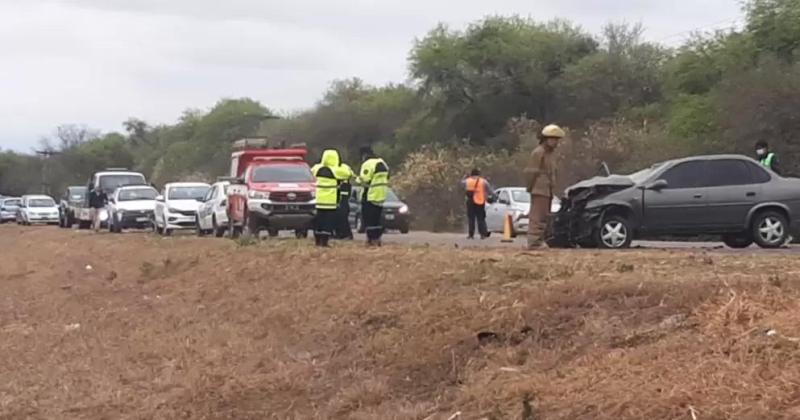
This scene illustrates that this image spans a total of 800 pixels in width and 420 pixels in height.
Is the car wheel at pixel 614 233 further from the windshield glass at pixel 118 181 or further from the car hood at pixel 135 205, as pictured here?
the windshield glass at pixel 118 181

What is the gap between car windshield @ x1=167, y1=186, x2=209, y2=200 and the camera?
35750 mm

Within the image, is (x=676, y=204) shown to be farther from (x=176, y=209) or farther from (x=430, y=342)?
(x=176, y=209)

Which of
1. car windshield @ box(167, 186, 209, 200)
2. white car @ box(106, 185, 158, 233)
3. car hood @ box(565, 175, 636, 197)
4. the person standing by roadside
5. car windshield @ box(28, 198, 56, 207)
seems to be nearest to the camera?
car hood @ box(565, 175, 636, 197)

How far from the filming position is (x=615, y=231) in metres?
18.1

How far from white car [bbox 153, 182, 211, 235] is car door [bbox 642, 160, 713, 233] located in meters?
18.1

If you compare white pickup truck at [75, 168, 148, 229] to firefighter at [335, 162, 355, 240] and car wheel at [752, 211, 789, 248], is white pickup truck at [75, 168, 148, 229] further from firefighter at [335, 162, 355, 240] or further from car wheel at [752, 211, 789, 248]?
car wheel at [752, 211, 789, 248]

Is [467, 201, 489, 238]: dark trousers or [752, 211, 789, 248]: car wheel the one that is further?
[467, 201, 489, 238]: dark trousers

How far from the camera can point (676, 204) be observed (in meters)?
18.7

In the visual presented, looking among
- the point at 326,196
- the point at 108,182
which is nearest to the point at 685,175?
the point at 326,196

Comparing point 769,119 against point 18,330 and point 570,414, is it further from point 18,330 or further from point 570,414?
point 570,414

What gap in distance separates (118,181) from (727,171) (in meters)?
29.7

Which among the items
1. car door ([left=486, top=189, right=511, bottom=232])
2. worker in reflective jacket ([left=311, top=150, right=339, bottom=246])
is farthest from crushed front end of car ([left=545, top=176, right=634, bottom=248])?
car door ([left=486, top=189, right=511, bottom=232])

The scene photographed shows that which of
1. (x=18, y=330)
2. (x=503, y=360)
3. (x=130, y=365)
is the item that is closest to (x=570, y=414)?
(x=503, y=360)

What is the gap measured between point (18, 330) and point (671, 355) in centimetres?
1054
